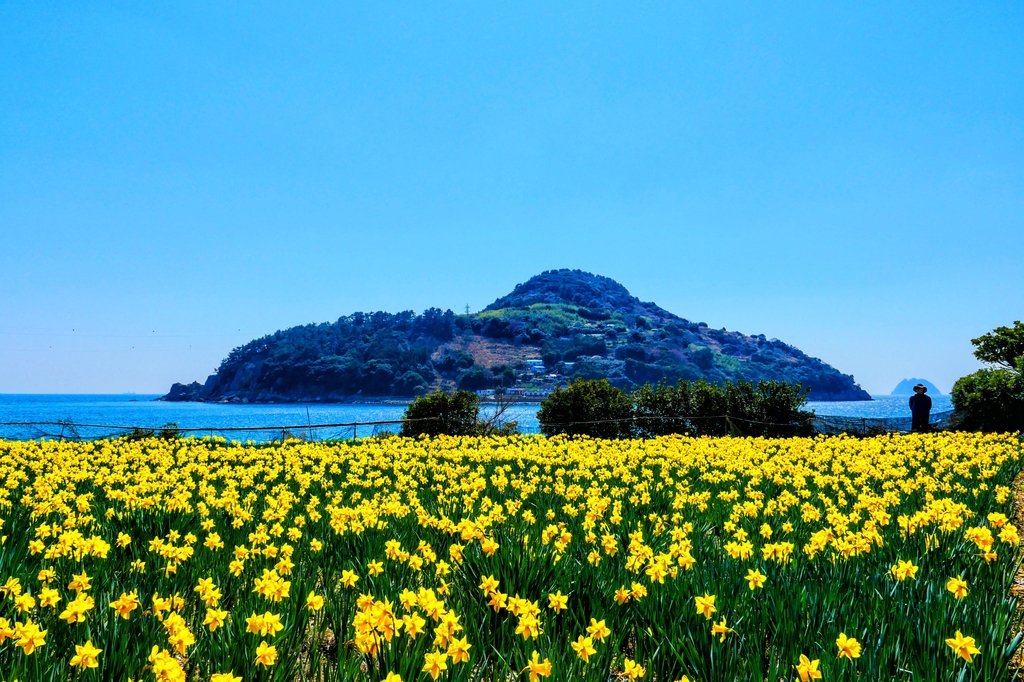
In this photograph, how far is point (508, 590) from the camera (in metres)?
3.56

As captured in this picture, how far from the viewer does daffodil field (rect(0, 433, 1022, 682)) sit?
2689 mm

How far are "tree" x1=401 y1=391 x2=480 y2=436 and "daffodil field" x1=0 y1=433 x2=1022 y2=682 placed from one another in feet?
45.5

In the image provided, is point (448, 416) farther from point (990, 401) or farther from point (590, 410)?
point (990, 401)

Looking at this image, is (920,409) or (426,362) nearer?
(920,409)

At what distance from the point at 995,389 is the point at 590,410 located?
40.3 ft

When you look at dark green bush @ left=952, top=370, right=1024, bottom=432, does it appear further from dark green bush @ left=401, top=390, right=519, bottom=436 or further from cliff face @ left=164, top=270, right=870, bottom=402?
cliff face @ left=164, top=270, right=870, bottom=402

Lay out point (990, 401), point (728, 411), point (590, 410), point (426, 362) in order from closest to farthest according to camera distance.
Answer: point (990, 401), point (590, 410), point (728, 411), point (426, 362)

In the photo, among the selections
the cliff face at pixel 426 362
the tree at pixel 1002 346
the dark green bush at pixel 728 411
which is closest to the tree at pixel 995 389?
the tree at pixel 1002 346

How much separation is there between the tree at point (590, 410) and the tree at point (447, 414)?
2665 millimetres

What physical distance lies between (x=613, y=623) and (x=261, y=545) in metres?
2.81

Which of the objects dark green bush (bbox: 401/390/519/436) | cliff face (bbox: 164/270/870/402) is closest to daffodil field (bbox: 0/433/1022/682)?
dark green bush (bbox: 401/390/519/436)

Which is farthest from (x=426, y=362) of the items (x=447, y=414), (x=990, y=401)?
(x=990, y=401)

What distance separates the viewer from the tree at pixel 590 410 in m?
21.2

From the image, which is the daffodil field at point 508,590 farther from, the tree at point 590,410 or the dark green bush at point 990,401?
the dark green bush at point 990,401
